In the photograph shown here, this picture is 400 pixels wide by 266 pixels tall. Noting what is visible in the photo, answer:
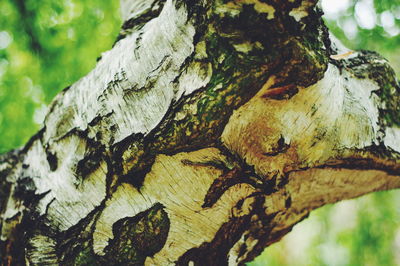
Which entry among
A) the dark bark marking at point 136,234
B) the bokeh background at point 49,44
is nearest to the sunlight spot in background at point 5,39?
the bokeh background at point 49,44

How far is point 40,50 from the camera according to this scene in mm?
2918

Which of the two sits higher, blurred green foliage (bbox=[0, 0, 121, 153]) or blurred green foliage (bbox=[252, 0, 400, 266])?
blurred green foliage (bbox=[0, 0, 121, 153])

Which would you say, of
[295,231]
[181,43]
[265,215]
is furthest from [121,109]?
[295,231]

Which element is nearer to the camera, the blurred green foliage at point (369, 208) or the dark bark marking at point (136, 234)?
the dark bark marking at point (136, 234)

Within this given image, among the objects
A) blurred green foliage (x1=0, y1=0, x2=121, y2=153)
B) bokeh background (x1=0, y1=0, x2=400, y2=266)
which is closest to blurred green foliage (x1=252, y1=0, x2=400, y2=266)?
bokeh background (x1=0, y1=0, x2=400, y2=266)

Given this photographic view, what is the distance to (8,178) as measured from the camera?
4.22 ft

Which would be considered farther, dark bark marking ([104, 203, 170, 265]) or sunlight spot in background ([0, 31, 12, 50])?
sunlight spot in background ([0, 31, 12, 50])

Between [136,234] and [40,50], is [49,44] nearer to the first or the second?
[40,50]

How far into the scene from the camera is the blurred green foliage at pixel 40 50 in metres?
2.81

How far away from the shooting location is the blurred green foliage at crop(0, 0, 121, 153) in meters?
2.81

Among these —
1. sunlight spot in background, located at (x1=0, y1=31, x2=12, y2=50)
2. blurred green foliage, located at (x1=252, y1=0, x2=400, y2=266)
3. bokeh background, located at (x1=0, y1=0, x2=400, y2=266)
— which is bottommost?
blurred green foliage, located at (x1=252, y1=0, x2=400, y2=266)

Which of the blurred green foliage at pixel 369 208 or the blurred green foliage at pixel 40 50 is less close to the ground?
the blurred green foliage at pixel 40 50

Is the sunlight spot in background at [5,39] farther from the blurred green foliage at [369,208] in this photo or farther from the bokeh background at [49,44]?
the blurred green foliage at [369,208]

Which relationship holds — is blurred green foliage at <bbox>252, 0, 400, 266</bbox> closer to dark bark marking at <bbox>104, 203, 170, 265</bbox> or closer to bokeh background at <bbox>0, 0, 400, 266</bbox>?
bokeh background at <bbox>0, 0, 400, 266</bbox>
